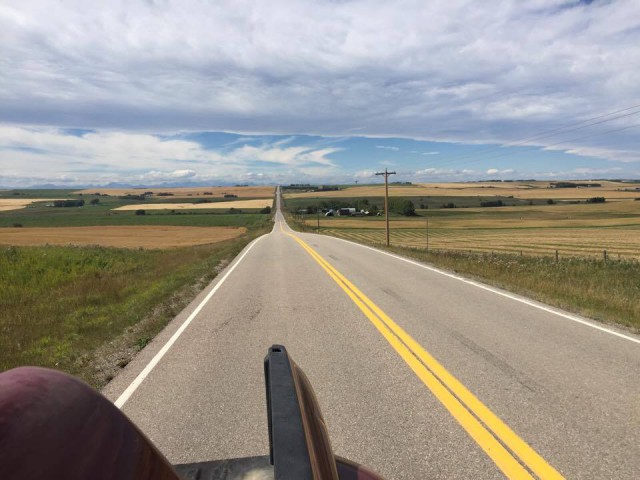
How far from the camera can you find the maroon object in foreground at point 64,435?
1.06 meters

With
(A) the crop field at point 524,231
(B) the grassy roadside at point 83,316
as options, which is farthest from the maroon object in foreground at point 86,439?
(A) the crop field at point 524,231

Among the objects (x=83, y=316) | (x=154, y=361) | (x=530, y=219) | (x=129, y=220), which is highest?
(x=154, y=361)

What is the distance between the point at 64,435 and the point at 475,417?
149 inches

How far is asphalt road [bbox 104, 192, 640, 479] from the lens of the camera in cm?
353

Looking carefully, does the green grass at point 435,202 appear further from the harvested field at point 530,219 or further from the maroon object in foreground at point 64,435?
the maroon object in foreground at point 64,435

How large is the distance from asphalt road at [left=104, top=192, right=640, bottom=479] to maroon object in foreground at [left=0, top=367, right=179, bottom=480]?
2448 millimetres

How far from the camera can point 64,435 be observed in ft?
3.87

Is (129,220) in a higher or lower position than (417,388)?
lower

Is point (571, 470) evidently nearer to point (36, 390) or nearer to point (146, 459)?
point (146, 459)

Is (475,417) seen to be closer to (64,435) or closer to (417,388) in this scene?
(417,388)

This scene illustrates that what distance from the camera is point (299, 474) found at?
4.48 feet

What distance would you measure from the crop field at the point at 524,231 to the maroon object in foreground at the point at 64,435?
39.4 metres

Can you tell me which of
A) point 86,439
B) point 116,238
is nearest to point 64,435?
point 86,439

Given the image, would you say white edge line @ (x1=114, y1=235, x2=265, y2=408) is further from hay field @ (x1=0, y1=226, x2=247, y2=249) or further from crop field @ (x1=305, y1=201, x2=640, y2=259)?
hay field @ (x1=0, y1=226, x2=247, y2=249)
